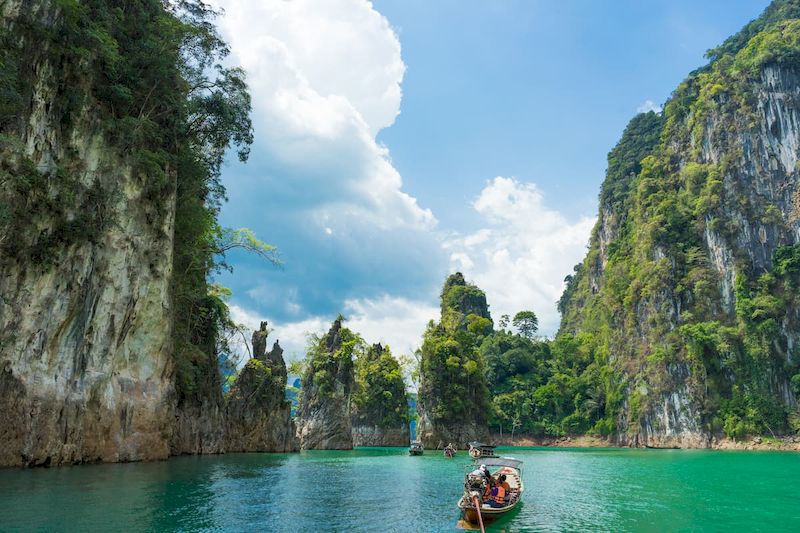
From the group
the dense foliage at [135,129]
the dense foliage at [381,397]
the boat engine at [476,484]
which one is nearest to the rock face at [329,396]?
the dense foliage at [381,397]

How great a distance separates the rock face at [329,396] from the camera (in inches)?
3095

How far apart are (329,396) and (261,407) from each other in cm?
2288

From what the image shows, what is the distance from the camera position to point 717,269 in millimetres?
81750

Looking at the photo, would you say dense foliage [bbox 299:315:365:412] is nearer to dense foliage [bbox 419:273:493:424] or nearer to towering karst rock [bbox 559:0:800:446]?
dense foliage [bbox 419:273:493:424]

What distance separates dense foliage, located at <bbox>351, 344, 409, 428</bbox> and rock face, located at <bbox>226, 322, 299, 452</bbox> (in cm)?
3043

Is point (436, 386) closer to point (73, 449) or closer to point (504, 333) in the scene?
point (504, 333)

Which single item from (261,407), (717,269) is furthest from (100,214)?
(717,269)

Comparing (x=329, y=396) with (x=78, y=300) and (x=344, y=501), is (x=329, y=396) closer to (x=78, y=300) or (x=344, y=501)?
(x=78, y=300)

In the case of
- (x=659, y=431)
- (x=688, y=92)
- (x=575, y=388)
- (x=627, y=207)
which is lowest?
(x=659, y=431)

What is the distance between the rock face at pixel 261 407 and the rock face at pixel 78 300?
64.3 feet

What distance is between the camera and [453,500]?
943 inches

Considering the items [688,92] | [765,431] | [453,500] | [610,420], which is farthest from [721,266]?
[453,500]

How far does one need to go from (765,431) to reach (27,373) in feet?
257

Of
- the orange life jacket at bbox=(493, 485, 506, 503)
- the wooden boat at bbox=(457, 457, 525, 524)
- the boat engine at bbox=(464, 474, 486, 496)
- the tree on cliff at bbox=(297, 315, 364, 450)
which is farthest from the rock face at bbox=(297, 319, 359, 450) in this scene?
the boat engine at bbox=(464, 474, 486, 496)
